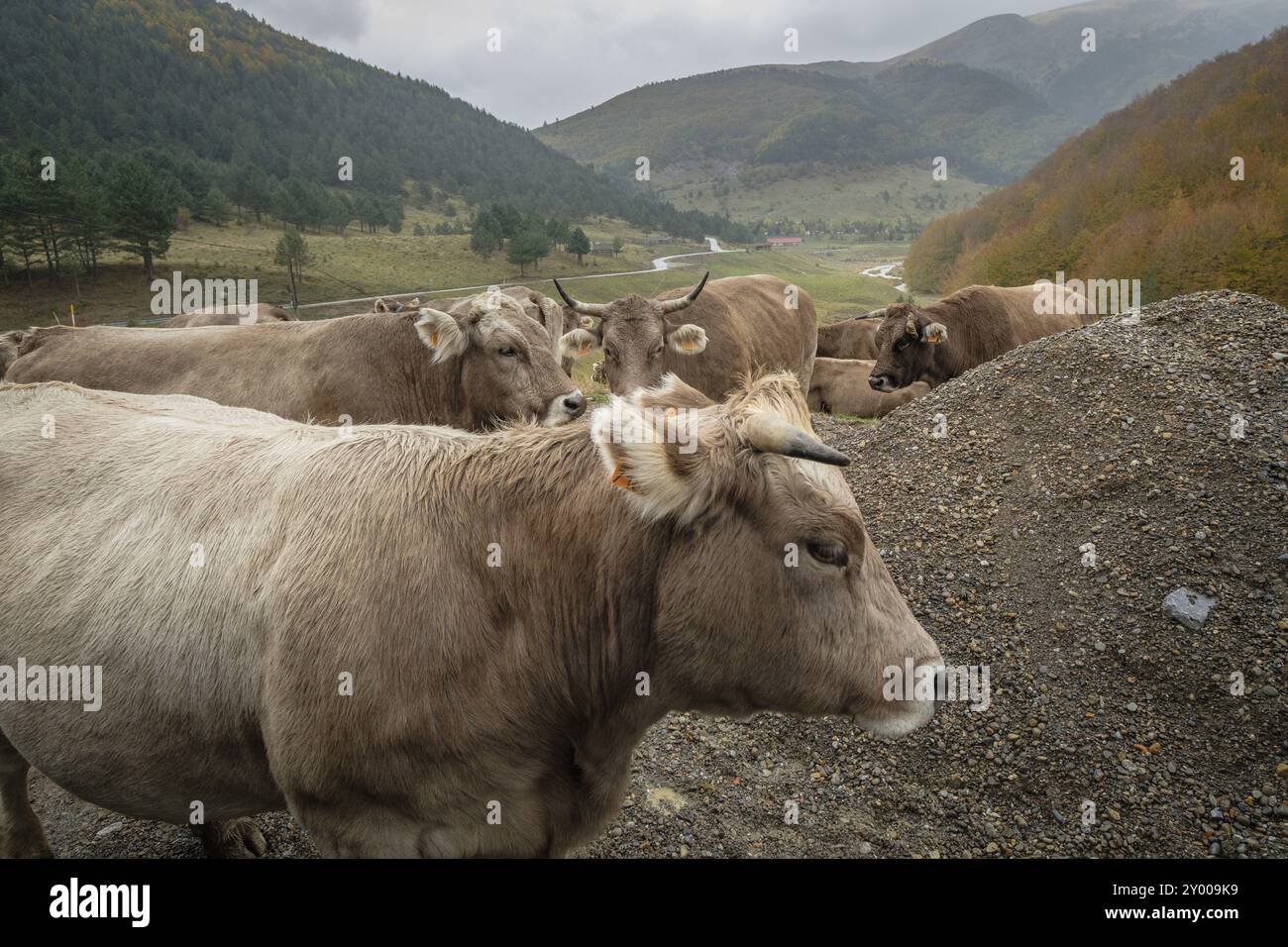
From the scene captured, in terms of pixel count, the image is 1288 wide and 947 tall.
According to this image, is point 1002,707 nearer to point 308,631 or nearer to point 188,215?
point 308,631

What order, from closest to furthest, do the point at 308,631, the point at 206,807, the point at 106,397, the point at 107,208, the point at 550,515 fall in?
the point at 308,631 < the point at 550,515 < the point at 206,807 < the point at 106,397 < the point at 107,208

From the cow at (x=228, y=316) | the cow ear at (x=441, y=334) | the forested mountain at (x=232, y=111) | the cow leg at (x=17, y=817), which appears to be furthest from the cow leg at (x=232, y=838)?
the forested mountain at (x=232, y=111)

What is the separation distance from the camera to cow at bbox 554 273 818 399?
10914mm

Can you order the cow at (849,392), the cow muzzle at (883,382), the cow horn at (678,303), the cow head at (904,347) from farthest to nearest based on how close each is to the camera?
1. the cow at (849,392)
2. the cow muzzle at (883,382)
3. the cow head at (904,347)
4. the cow horn at (678,303)

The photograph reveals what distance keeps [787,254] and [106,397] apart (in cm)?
14609

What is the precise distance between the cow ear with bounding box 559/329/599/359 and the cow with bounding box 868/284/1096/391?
24.1 ft

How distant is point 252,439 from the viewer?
11.8ft

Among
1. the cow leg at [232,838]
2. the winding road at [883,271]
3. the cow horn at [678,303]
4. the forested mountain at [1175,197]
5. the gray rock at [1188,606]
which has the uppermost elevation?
the winding road at [883,271]

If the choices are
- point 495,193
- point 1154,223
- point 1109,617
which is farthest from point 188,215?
point 1109,617

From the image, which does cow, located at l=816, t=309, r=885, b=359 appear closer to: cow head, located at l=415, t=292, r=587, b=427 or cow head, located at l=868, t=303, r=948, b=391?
cow head, located at l=868, t=303, r=948, b=391

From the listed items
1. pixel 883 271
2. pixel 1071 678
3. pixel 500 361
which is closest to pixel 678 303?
pixel 500 361

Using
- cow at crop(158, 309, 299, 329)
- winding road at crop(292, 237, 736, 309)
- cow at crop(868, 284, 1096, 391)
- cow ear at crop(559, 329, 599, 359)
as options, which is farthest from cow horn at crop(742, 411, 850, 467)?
winding road at crop(292, 237, 736, 309)

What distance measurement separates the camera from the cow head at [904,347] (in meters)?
14.4

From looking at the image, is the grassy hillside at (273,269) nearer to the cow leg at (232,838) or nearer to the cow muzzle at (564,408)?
the cow muzzle at (564,408)
